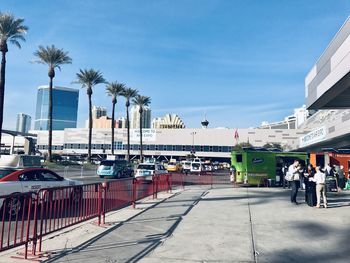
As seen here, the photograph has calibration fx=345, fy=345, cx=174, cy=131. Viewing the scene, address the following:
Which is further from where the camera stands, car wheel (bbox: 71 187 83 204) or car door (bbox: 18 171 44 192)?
car door (bbox: 18 171 44 192)

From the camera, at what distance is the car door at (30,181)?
1161 centimetres

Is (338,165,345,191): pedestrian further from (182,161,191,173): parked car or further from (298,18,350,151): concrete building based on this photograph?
(182,161,191,173): parked car

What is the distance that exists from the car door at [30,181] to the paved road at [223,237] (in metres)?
3.69

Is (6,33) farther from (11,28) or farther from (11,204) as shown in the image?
(11,204)

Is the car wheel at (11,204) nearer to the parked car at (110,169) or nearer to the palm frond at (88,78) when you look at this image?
the parked car at (110,169)

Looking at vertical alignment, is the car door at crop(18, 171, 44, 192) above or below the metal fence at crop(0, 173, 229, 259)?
above

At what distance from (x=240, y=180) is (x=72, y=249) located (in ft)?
67.7

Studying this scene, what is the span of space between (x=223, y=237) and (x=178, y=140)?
108 meters

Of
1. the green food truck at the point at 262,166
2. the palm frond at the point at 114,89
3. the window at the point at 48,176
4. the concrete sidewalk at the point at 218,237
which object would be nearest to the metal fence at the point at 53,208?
the concrete sidewalk at the point at 218,237

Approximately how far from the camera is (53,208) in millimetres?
8484

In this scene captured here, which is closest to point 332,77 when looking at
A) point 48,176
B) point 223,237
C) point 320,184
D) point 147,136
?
point 320,184

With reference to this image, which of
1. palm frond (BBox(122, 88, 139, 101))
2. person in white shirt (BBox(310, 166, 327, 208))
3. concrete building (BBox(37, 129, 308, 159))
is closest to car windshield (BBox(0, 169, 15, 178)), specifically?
person in white shirt (BBox(310, 166, 327, 208))

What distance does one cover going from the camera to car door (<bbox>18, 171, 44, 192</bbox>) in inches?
457

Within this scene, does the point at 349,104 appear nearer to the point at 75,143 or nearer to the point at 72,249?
the point at 72,249
